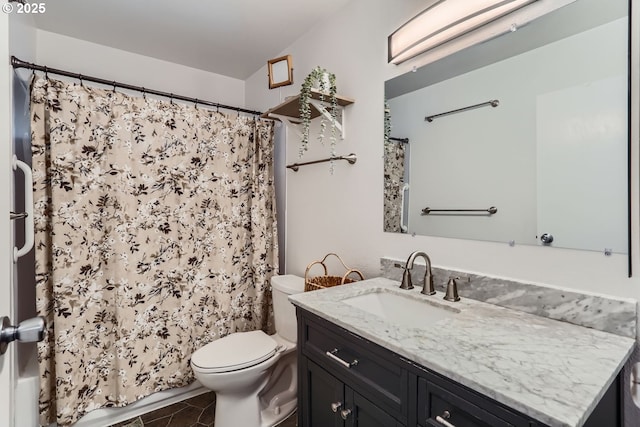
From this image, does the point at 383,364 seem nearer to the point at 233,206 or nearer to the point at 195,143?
the point at 233,206

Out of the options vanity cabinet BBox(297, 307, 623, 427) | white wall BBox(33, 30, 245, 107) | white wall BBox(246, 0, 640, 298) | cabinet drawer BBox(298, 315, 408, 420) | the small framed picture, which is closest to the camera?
vanity cabinet BBox(297, 307, 623, 427)

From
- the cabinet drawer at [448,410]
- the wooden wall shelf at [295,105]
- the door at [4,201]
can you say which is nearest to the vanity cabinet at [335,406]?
the cabinet drawer at [448,410]

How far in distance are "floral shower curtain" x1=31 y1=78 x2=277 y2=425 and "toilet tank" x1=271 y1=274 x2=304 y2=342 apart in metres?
0.37

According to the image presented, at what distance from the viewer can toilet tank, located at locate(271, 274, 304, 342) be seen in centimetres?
191

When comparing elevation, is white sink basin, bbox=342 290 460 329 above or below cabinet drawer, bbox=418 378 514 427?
above

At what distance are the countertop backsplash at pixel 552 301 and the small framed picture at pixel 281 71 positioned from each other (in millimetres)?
1348

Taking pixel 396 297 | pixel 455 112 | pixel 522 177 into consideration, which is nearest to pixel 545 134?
pixel 522 177

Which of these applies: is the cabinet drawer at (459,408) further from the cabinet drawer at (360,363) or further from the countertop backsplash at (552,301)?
the countertop backsplash at (552,301)

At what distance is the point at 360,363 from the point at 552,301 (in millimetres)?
674

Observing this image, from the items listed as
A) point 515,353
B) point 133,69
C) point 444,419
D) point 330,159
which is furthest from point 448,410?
point 133,69

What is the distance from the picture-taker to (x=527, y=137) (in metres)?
1.13

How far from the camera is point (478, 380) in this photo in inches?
26.9

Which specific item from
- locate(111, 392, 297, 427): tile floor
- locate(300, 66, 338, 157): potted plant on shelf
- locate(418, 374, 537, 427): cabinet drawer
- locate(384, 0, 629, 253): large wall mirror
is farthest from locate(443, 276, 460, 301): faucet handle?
locate(111, 392, 297, 427): tile floor

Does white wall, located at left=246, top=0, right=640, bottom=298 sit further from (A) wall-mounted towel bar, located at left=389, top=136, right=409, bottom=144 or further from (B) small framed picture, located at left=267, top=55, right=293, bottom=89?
(B) small framed picture, located at left=267, top=55, right=293, bottom=89
